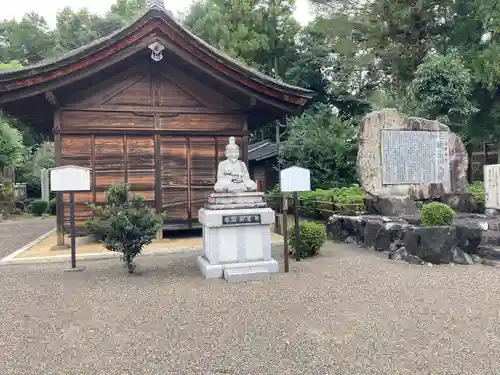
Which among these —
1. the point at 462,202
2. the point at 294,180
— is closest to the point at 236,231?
the point at 294,180

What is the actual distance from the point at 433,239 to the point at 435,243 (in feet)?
0.25

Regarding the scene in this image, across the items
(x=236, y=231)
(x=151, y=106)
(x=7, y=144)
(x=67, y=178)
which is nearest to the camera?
(x=236, y=231)

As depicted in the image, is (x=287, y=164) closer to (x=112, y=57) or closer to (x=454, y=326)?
(x=112, y=57)

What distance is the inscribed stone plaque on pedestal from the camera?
9.62 m

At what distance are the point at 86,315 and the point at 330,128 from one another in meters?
15.0

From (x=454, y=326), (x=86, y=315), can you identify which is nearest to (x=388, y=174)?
(x=454, y=326)

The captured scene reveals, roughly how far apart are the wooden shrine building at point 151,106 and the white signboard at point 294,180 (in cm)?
301

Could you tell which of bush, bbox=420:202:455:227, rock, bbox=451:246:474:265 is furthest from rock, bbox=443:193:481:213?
rock, bbox=451:246:474:265

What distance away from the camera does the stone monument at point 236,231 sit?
20.6 feet

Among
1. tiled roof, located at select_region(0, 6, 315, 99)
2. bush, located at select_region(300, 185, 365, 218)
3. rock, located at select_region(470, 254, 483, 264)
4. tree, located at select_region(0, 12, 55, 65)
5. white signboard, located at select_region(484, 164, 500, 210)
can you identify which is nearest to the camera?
rock, located at select_region(470, 254, 483, 264)

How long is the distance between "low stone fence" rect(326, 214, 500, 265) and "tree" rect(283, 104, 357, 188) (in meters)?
8.42

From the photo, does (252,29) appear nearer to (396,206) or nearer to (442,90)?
(442,90)

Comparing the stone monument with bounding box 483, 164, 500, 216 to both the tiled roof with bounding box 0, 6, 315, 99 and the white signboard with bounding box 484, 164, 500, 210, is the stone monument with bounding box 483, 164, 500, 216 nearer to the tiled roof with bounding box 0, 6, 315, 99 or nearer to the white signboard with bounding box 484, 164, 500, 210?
the white signboard with bounding box 484, 164, 500, 210

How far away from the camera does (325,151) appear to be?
56.7 ft
